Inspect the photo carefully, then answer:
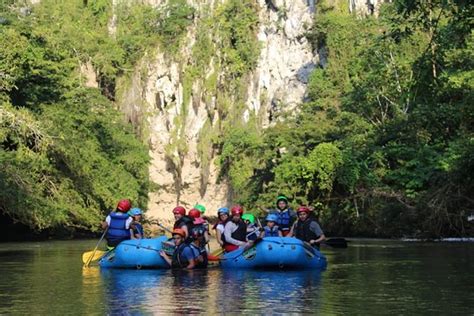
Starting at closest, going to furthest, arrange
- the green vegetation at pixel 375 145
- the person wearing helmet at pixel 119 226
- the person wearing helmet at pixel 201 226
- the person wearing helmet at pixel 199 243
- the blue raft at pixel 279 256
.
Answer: the blue raft at pixel 279 256, the person wearing helmet at pixel 199 243, the person wearing helmet at pixel 201 226, the person wearing helmet at pixel 119 226, the green vegetation at pixel 375 145

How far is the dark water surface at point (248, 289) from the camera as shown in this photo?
12.7 metres

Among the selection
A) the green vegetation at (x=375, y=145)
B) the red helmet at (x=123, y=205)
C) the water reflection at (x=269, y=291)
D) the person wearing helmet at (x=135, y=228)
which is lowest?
the water reflection at (x=269, y=291)

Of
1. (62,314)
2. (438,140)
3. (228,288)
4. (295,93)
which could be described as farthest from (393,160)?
(62,314)

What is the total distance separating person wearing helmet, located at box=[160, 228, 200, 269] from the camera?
19078mm

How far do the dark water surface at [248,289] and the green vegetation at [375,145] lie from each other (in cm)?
956

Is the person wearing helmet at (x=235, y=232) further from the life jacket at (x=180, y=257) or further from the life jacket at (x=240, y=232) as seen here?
the life jacket at (x=180, y=257)

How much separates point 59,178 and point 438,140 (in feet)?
49.5

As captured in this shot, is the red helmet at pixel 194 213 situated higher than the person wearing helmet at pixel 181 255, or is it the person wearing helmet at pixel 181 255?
the red helmet at pixel 194 213

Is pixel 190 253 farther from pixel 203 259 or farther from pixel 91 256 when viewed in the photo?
pixel 91 256

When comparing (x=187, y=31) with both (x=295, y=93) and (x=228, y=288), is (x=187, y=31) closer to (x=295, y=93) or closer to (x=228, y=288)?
(x=295, y=93)

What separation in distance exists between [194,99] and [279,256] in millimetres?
48459

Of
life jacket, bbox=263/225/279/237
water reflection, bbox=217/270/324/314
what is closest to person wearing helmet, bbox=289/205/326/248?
life jacket, bbox=263/225/279/237

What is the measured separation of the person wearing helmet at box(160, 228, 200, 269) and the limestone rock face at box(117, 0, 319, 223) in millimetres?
40447

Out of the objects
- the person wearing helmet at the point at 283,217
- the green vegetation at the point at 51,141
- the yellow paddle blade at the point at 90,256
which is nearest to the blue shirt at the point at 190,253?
the yellow paddle blade at the point at 90,256
